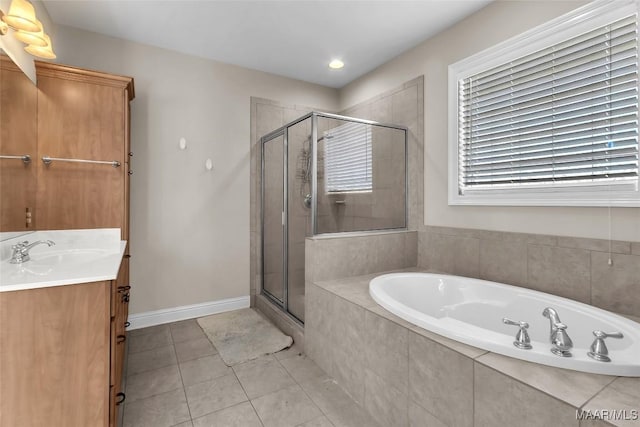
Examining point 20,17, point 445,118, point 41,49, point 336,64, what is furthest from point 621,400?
point 336,64

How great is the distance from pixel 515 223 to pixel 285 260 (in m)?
1.93

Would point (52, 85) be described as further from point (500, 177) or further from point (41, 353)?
point (500, 177)

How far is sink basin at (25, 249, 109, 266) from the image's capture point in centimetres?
166

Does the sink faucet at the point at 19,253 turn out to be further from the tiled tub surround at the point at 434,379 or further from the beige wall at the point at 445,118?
the beige wall at the point at 445,118

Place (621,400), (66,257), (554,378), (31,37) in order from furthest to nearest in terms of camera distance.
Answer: (66,257) < (31,37) < (554,378) < (621,400)

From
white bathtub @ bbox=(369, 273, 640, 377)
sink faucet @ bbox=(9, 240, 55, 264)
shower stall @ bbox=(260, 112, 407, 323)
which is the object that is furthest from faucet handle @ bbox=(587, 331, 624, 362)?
sink faucet @ bbox=(9, 240, 55, 264)

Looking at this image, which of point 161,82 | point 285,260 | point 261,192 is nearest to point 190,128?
point 161,82

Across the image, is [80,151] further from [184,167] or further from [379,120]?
[379,120]

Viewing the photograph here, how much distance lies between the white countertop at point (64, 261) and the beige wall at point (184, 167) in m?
0.58

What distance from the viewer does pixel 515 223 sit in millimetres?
2098

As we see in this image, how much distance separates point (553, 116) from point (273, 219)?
7.88 feet

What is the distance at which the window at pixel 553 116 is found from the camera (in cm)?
163

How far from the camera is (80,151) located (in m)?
2.16

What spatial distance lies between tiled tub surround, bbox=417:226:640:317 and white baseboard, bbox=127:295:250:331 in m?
2.11
